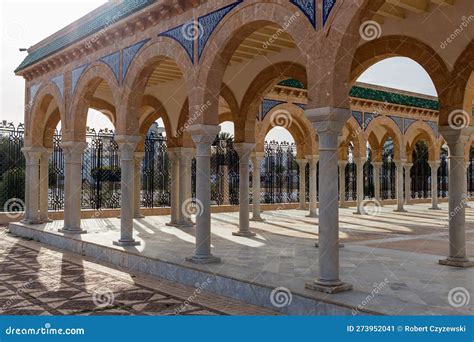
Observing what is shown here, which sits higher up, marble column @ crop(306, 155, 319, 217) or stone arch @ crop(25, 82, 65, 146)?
stone arch @ crop(25, 82, 65, 146)

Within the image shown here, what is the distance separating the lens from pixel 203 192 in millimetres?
7449

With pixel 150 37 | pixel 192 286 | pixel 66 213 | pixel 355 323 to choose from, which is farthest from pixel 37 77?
pixel 355 323

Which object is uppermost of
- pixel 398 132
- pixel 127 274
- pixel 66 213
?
pixel 398 132

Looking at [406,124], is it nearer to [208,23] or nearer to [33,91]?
[33,91]

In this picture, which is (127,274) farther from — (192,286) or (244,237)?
(244,237)

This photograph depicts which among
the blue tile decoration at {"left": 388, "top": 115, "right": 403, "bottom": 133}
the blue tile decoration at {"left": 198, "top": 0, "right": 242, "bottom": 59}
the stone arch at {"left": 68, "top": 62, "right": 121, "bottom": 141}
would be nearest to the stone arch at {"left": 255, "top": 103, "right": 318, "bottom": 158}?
the blue tile decoration at {"left": 388, "top": 115, "right": 403, "bottom": 133}

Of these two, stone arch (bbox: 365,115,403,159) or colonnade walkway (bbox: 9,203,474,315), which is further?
stone arch (bbox: 365,115,403,159)

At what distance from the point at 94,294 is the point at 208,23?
4.29 meters

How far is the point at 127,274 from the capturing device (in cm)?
791

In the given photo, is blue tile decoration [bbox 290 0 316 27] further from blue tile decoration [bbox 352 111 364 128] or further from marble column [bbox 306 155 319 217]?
blue tile decoration [bbox 352 111 364 128]

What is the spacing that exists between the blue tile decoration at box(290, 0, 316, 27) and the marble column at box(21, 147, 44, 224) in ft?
31.2

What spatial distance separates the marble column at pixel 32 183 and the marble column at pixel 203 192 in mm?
7270

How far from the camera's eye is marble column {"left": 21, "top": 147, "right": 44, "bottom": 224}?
13.1 m

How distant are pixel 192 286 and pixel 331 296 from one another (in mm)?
2450
